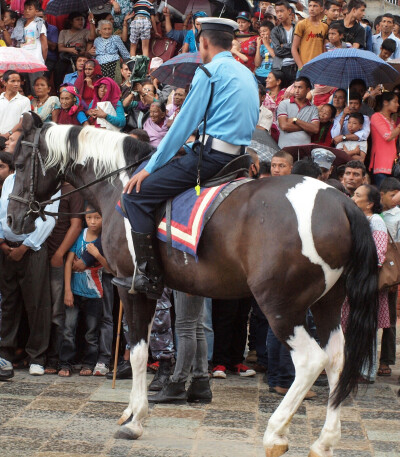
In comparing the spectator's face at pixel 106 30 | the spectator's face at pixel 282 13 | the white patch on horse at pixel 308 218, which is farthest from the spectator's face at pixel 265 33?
the white patch on horse at pixel 308 218

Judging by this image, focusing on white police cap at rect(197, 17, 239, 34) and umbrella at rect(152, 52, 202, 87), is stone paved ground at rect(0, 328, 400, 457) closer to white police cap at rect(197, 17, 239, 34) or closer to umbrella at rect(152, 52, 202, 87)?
white police cap at rect(197, 17, 239, 34)

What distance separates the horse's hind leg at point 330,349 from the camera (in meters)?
5.33

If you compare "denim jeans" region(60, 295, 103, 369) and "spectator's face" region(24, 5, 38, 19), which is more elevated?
"spectator's face" region(24, 5, 38, 19)

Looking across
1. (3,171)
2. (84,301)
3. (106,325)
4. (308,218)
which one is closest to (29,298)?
(84,301)

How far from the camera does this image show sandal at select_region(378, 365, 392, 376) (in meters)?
8.57

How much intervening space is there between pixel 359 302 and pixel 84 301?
375 cm

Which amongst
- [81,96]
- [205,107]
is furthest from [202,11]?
[205,107]

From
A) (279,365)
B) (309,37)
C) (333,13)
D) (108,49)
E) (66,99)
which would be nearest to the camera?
(279,365)

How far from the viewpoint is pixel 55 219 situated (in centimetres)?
822

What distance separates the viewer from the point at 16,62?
42.8 ft

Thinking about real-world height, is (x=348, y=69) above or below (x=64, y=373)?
above

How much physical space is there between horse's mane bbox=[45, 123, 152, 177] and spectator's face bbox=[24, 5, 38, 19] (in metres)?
9.67

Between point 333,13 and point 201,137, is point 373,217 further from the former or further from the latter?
point 333,13

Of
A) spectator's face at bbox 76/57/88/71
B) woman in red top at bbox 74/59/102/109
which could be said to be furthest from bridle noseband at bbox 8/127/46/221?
spectator's face at bbox 76/57/88/71
